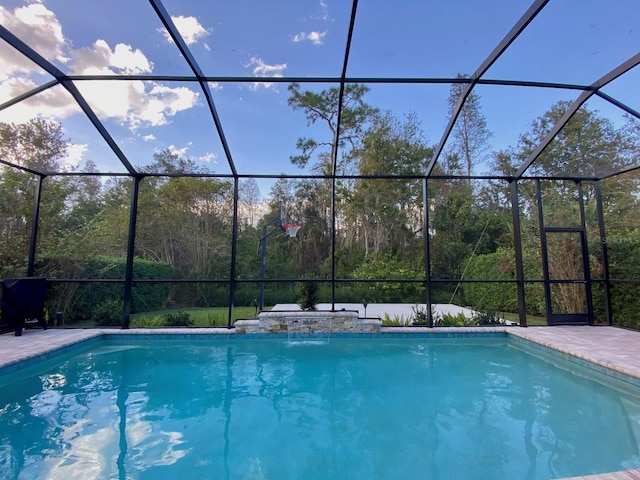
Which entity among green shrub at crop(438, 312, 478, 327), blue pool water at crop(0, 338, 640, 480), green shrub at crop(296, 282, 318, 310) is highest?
green shrub at crop(296, 282, 318, 310)

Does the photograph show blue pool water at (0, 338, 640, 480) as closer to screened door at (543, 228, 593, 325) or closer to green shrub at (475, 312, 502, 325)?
green shrub at (475, 312, 502, 325)

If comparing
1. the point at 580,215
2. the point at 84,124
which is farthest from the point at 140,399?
the point at 580,215

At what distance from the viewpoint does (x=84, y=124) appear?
17.5 ft

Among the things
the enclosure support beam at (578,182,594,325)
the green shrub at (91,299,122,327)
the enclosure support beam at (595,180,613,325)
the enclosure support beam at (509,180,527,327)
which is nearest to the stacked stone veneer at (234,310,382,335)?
the green shrub at (91,299,122,327)

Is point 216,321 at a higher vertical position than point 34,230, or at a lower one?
lower

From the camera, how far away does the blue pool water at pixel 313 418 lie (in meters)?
2.37

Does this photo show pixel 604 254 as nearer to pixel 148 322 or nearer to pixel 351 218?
pixel 351 218

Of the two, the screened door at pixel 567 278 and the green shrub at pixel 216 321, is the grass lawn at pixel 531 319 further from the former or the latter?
the green shrub at pixel 216 321

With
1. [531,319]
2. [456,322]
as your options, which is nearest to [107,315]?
[456,322]

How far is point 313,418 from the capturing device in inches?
125

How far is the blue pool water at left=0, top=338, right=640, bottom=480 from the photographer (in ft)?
7.78

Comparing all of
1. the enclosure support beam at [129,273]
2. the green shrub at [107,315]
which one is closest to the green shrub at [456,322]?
the enclosure support beam at [129,273]

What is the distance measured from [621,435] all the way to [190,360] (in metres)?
5.31

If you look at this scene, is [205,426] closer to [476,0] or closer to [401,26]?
[401,26]
